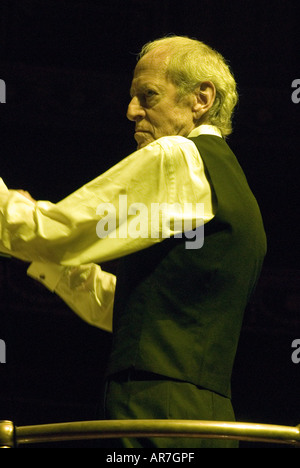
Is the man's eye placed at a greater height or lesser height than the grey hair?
lesser

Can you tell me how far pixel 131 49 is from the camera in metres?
3.56

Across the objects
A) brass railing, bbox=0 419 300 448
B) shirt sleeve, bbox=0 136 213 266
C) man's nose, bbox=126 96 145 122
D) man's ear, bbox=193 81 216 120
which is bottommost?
brass railing, bbox=0 419 300 448

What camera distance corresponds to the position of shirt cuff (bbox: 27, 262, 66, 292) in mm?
1984

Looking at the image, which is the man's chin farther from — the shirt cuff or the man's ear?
the shirt cuff

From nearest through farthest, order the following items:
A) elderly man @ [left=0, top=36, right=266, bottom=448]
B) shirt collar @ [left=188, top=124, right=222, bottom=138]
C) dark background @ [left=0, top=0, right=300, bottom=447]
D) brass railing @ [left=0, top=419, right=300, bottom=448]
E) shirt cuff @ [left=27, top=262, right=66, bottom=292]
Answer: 1. brass railing @ [left=0, top=419, right=300, bottom=448]
2. elderly man @ [left=0, top=36, right=266, bottom=448]
3. shirt collar @ [left=188, top=124, right=222, bottom=138]
4. shirt cuff @ [left=27, top=262, right=66, bottom=292]
5. dark background @ [left=0, top=0, right=300, bottom=447]

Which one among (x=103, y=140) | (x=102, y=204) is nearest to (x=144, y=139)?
(x=102, y=204)

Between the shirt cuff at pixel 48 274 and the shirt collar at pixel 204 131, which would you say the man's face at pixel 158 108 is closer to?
the shirt collar at pixel 204 131

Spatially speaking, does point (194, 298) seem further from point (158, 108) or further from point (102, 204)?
point (158, 108)

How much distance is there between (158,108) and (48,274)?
48 cm

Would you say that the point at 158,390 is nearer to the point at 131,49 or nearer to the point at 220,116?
the point at 220,116

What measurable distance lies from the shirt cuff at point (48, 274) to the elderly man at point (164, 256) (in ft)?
1.00

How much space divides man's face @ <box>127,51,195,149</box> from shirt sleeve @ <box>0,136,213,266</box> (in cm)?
25

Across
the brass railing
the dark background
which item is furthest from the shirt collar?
the dark background

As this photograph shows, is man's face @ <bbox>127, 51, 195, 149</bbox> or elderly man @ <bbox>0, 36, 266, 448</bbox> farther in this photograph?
man's face @ <bbox>127, 51, 195, 149</bbox>
